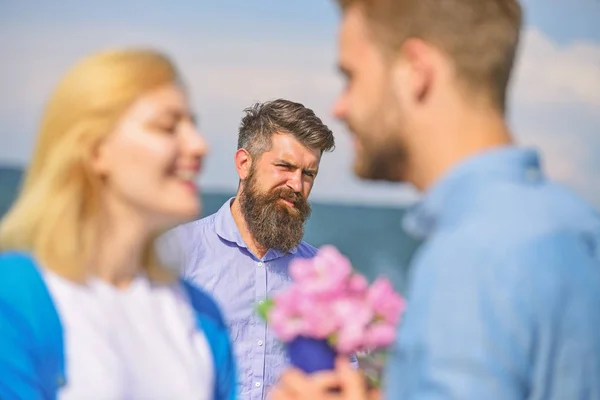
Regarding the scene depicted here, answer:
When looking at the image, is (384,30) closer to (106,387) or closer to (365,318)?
(365,318)

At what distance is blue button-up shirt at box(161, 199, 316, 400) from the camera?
5582 mm

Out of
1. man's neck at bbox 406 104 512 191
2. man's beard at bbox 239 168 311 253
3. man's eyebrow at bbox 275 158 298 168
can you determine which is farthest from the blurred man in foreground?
man's eyebrow at bbox 275 158 298 168

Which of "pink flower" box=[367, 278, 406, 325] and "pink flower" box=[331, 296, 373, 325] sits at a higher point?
"pink flower" box=[367, 278, 406, 325]

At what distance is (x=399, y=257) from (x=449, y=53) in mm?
52940

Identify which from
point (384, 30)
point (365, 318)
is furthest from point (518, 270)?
point (384, 30)

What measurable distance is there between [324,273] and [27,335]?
74 centimetres

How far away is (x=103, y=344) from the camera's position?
2.60 metres

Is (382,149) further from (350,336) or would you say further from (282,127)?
(282,127)

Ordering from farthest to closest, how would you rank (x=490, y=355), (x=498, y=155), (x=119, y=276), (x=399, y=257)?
(x=399, y=257) < (x=119, y=276) < (x=498, y=155) < (x=490, y=355)

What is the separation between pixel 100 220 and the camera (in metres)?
2.71

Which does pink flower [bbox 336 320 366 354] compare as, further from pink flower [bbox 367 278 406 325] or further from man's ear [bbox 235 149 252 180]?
man's ear [bbox 235 149 252 180]

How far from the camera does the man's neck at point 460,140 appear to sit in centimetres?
234

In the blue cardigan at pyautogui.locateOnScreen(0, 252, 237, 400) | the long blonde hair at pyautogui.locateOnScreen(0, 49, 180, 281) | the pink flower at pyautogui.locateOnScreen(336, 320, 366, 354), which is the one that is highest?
the long blonde hair at pyautogui.locateOnScreen(0, 49, 180, 281)

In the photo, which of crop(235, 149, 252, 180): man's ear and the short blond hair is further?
crop(235, 149, 252, 180): man's ear
